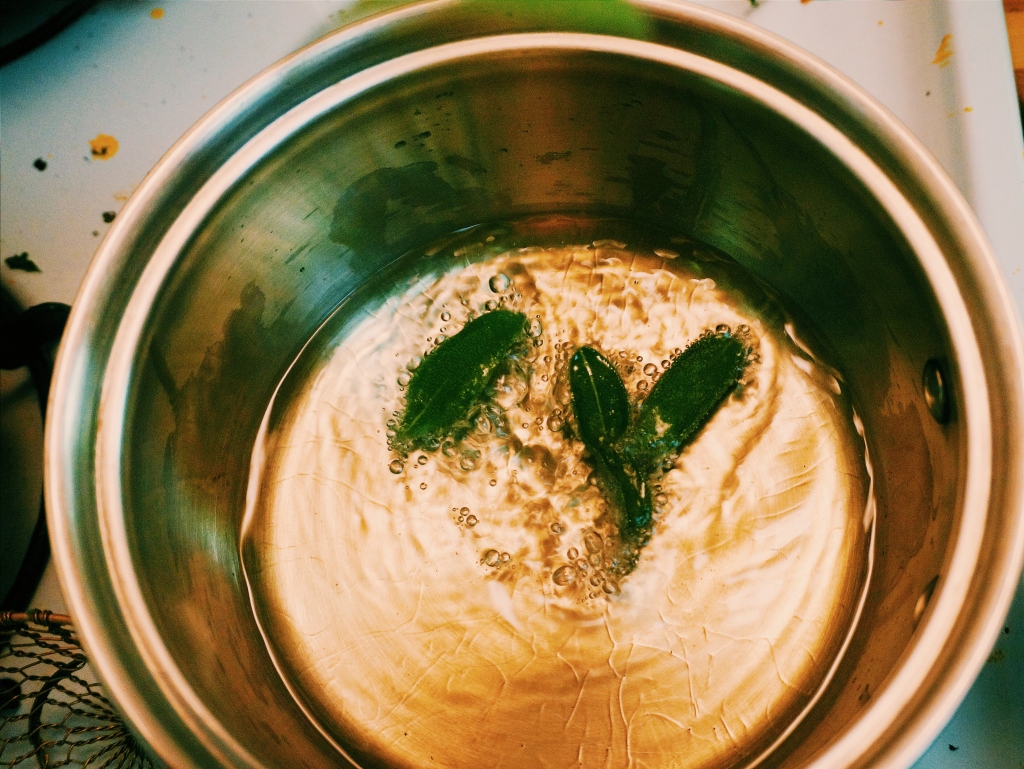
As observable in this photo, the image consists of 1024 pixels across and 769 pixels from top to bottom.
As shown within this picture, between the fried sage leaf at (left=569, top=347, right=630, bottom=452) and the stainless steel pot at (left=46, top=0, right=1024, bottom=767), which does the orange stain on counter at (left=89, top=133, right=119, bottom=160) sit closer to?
the stainless steel pot at (left=46, top=0, right=1024, bottom=767)

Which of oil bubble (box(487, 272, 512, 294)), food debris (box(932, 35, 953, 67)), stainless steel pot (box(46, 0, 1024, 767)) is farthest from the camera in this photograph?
oil bubble (box(487, 272, 512, 294))

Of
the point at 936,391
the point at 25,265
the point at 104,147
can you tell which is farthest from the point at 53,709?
the point at 936,391

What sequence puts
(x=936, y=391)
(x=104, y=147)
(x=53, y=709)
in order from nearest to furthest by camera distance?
(x=936, y=391) < (x=53, y=709) < (x=104, y=147)

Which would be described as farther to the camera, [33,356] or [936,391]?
[33,356]

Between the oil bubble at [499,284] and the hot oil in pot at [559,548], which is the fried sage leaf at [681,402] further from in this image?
the oil bubble at [499,284]

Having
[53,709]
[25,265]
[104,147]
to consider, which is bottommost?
[53,709]

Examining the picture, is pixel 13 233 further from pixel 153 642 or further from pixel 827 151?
pixel 827 151

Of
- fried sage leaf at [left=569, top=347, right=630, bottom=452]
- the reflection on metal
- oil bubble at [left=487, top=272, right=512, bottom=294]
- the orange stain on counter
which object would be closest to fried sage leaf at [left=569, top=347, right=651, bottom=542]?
fried sage leaf at [left=569, top=347, right=630, bottom=452]

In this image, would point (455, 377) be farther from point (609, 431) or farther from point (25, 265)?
point (25, 265)
